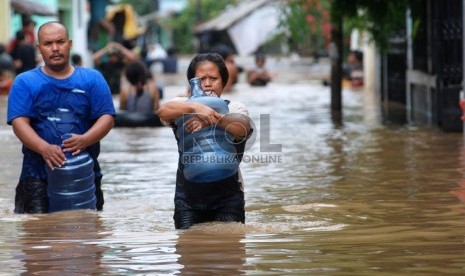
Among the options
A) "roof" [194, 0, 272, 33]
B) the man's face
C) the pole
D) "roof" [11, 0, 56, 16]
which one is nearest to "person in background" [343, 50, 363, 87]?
"roof" [11, 0, 56, 16]

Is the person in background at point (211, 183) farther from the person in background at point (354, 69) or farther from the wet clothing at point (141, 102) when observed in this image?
the person in background at point (354, 69)

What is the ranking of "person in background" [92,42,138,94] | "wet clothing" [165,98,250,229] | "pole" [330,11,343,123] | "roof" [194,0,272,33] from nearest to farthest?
"wet clothing" [165,98,250,229], "pole" [330,11,343,123], "person in background" [92,42,138,94], "roof" [194,0,272,33]

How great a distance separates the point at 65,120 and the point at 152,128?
11.6 m

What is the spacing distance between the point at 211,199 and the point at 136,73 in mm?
12383

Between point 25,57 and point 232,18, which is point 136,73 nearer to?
point 25,57

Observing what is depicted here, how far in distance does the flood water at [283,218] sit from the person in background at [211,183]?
0.10m

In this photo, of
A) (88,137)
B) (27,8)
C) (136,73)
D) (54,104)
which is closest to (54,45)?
(54,104)

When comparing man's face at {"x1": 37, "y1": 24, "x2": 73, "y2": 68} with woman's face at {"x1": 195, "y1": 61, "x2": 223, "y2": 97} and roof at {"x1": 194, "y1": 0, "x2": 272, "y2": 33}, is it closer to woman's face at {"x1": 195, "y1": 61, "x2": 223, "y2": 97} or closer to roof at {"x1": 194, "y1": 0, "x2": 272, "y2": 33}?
woman's face at {"x1": 195, "y1": 61, "x2": 223, "y2": 97}

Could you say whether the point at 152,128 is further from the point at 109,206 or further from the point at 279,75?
the point at 279,75

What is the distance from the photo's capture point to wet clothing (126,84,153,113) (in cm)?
2120

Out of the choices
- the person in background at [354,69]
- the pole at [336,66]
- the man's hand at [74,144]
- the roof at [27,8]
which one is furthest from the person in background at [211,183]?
the roof at [27,8]

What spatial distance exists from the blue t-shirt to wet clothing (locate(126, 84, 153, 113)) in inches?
447

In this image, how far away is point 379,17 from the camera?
21641 millimetres

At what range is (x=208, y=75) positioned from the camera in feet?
28.6
